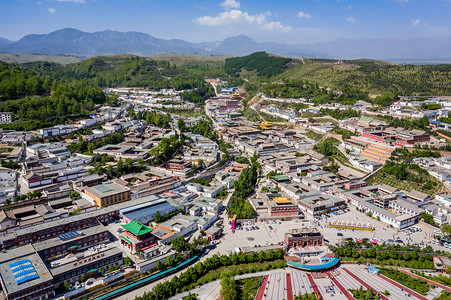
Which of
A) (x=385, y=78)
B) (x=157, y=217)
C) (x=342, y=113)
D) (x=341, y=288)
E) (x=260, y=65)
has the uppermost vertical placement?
(x=260, y=65)

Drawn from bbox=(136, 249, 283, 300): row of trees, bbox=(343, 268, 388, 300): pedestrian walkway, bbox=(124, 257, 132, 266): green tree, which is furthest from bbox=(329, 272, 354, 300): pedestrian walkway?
bbox=(124, 257, 132, 266): green tree

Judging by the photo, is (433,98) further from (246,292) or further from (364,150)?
(246,292)

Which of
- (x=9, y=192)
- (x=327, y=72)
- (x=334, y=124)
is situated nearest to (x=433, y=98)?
(x=334, y=124)

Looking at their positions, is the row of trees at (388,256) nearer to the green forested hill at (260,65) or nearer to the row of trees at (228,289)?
the row of trees at (228,289)

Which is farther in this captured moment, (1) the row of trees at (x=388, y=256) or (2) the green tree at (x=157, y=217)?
(2) the green tree at (x=157, y=217)

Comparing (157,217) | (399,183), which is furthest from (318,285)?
(399,183)

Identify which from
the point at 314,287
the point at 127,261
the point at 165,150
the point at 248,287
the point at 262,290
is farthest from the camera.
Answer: the point at 165,150

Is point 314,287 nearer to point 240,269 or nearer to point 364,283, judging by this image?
point 364,283

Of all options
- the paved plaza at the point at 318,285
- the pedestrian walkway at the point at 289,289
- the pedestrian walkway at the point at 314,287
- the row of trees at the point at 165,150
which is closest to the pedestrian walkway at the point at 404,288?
the paved plaza at the point at 318,285

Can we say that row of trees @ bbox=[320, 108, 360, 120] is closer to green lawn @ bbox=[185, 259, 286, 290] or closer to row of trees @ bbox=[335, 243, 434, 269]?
row of trees @ bbox=[335, 243, 434, 269]
